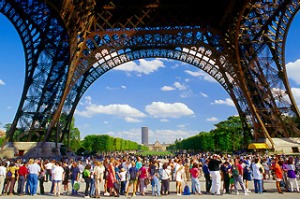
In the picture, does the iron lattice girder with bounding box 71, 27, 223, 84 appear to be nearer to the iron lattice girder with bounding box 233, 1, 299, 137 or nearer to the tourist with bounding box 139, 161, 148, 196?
the iron lattice girder with bounding box 233, 1, 299, 137

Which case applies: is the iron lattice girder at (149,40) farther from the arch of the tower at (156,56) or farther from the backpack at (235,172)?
the backpack at (235,172)

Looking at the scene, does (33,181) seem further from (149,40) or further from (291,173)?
(149,40)

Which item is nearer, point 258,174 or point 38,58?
point 258,174

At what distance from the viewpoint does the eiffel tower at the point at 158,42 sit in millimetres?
36812

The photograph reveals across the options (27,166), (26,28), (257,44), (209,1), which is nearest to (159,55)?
(209,1)

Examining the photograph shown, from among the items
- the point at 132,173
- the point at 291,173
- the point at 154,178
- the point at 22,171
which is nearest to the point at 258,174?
the point at 291,173

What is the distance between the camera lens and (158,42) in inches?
1567

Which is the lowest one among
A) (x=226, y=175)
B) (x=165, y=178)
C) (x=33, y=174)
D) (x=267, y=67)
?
(x=165, y=178)

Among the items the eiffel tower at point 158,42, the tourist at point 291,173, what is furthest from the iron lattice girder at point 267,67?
the tourist at point 291,173

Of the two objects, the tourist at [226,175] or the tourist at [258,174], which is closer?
the tourist at [258,174]

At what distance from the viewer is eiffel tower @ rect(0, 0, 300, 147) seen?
36.8 metres

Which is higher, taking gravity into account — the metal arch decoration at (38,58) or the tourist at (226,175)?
the metal arch decoration at (38,58)

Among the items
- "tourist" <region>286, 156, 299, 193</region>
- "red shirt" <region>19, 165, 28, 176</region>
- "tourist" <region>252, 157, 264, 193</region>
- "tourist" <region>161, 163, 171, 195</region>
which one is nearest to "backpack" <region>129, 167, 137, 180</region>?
"tourist" <region>161, 163, 171, 195</region>

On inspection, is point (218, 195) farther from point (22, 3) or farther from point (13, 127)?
point (22, 3)
